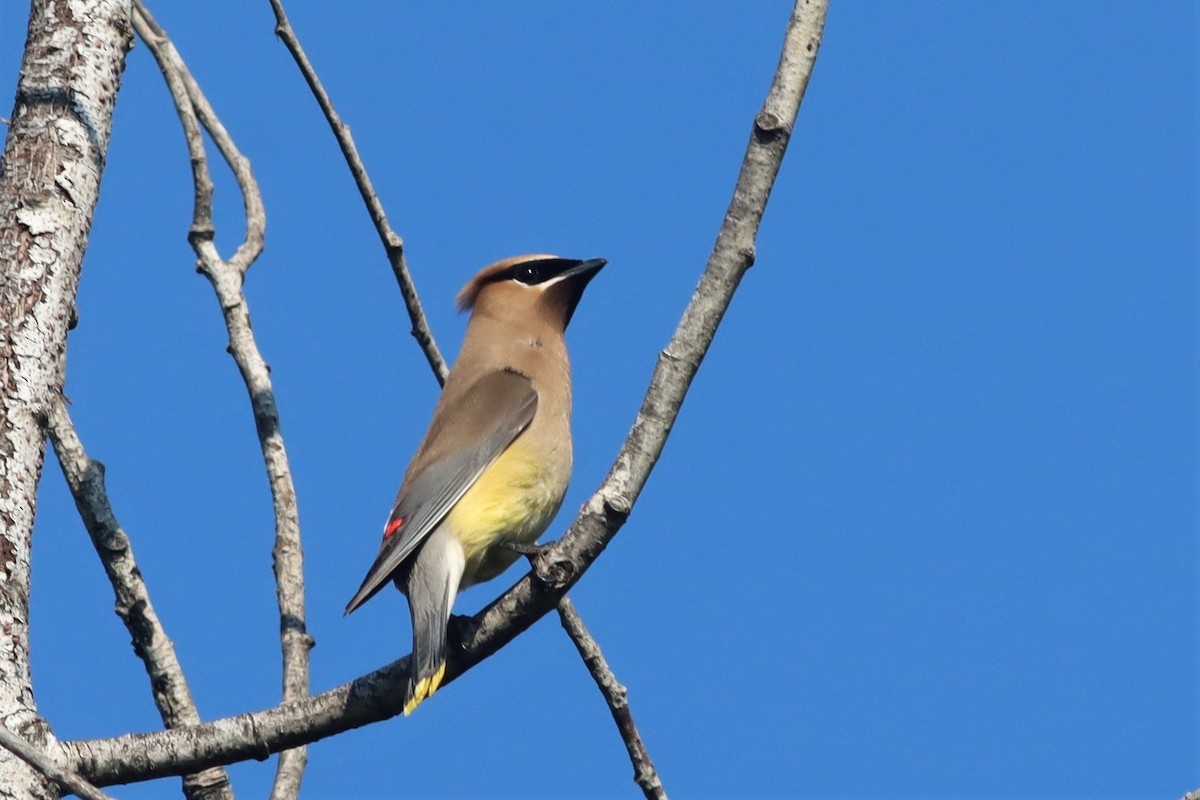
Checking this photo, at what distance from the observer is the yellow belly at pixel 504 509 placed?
4219mm

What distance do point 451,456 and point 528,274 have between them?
1080mm

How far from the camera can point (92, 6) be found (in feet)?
11.7

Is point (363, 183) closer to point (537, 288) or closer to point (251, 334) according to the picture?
point (251, 334)

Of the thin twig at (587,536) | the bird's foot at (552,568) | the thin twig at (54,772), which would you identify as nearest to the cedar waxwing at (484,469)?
the thin twig at (587,536)

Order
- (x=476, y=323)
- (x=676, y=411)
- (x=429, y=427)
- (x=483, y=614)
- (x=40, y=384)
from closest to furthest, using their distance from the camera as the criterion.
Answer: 1. (x=676, y=411)
2. (x=40, y=384)
3. (x=483, y=614)
4. (x=429, y=427)
5. (x=476, y=323)

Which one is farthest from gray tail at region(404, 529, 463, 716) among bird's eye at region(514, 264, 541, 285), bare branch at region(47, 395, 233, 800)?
bird's eye at region(514, 264, 541, 285)

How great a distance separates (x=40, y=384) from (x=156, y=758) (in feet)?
2.64

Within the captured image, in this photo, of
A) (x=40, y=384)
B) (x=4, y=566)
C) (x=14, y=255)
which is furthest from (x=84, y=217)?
(x=4, y=566)

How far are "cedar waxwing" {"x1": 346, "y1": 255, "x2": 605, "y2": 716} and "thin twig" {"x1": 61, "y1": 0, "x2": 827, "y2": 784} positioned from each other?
0.25 metres

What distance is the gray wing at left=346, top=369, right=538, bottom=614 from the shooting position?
4.08 metres

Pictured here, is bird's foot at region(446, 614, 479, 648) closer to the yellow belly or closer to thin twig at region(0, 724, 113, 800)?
the yellow belly

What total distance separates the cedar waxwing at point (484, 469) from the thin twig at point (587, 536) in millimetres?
252

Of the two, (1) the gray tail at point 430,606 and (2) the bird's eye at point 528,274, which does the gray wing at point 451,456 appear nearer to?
(1) the gray tail at point 430,606

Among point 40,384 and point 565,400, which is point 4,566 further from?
point 565,400
